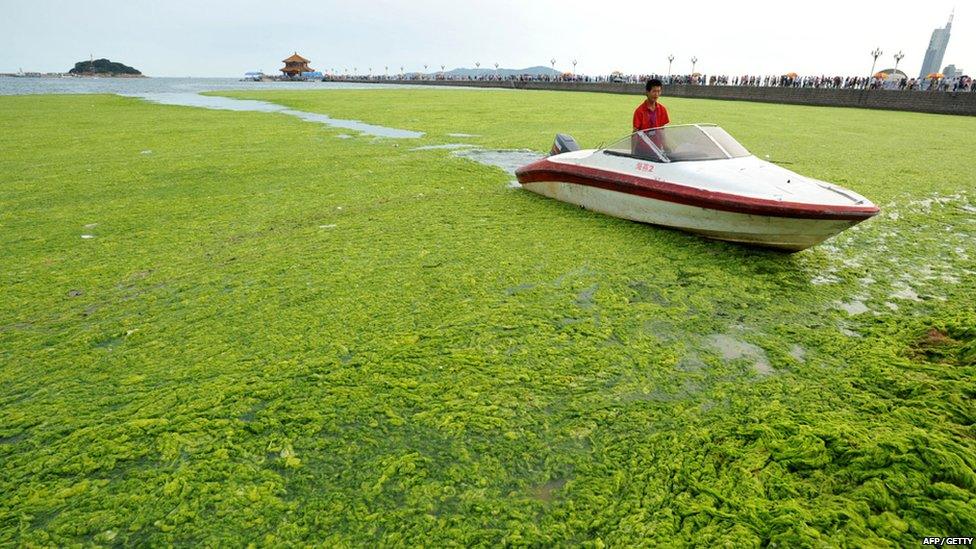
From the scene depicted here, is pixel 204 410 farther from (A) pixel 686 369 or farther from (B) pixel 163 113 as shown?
(B) pixel 163 113

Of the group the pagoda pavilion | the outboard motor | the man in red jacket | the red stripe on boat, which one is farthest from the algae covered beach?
the pagoda pavilion

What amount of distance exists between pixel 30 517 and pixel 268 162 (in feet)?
22.4

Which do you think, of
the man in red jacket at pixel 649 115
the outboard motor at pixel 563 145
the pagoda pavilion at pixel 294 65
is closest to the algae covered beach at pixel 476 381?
the man in red jacket at pixel 649 115

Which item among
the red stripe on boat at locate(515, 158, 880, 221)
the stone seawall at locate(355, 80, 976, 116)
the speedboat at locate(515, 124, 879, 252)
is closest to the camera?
the red stripe on boat at locate(515, 158, 880, 221)

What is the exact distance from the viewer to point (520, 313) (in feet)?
9.53

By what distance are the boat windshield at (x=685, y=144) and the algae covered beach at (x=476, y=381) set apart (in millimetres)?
681

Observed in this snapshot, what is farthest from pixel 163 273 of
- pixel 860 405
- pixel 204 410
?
pixel 860 405

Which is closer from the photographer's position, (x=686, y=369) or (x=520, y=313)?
(x=686, y=369)

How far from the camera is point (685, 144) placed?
A: 14.0ft

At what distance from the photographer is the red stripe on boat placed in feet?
10.6

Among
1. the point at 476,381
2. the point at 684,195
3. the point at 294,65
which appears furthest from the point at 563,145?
the point at 294,65

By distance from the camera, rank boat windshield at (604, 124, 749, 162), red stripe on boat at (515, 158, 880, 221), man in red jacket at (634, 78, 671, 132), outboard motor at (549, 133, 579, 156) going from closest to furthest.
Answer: red stripe on boat at (515, 158, 880, 221) < boat windshield at (604, 124, 749, 162) < man in red jacket at (634, 78, 671, 132) < outboard motor at (549, 133, 579, 156)

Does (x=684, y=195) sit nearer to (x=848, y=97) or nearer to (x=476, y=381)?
(x=476, y=381)

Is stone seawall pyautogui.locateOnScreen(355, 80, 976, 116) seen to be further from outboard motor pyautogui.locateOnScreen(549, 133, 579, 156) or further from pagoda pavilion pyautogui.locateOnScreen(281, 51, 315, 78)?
pagoda pavilion pyautogui.locateOnScreen(281, 51, 315, 78)
